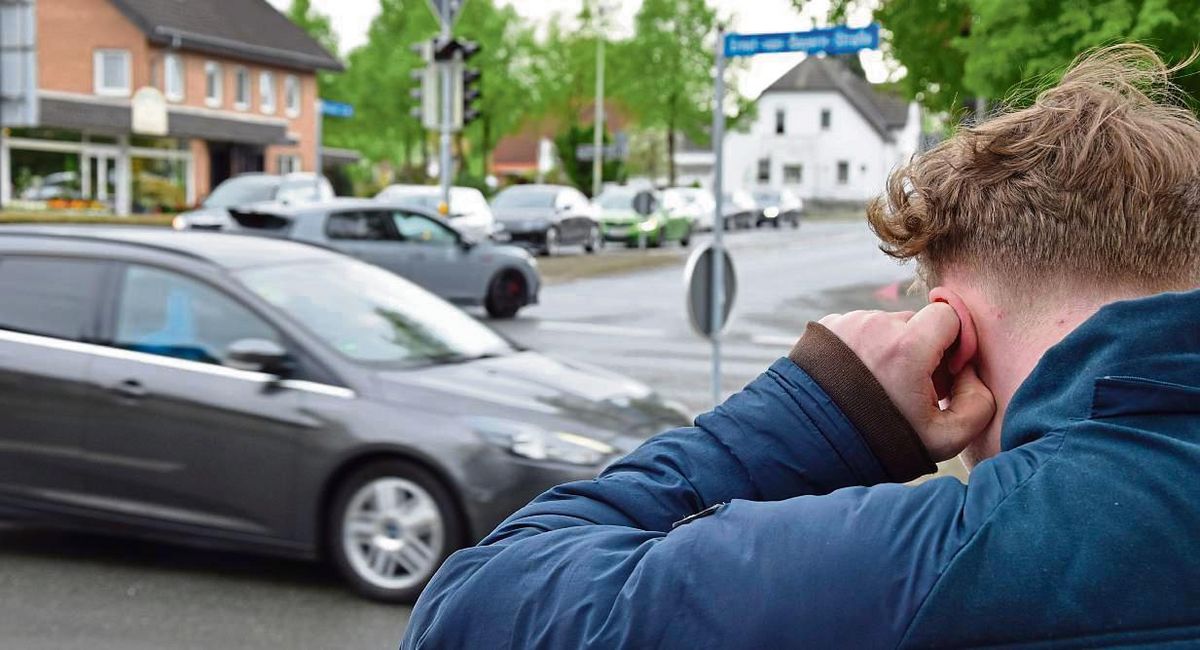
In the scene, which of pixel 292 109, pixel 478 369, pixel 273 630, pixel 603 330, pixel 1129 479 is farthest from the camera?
pixel 292 109

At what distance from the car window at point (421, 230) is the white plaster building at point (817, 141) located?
6679 cm

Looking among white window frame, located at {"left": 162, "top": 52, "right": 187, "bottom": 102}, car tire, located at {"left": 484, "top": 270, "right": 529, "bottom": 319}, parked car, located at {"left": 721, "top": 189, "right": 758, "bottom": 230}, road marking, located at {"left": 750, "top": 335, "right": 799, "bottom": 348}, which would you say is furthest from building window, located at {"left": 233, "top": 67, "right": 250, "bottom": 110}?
road marking, located at {"left": 750, "top": 335, "right": 799, "bottom": 348}

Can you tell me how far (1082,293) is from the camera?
136cm

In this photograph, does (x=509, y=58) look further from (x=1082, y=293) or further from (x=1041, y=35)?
(x=1082, y=293)

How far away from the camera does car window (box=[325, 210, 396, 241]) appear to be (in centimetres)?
1748

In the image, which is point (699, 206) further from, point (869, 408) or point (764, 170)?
point (869, 408)

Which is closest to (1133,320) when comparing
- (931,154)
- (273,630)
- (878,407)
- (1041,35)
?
(878,407)

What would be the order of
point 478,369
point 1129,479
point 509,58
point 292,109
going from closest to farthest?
point 1129,479 < point 478,369 < point 292,109 < point 509,58

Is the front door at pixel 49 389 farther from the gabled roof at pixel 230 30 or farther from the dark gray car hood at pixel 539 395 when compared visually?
the gabled roof at pixel 230 30

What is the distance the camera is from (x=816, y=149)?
8581 centimetres

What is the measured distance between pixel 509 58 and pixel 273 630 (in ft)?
200

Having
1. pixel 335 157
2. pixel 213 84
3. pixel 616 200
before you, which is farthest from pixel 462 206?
pixel 335 157

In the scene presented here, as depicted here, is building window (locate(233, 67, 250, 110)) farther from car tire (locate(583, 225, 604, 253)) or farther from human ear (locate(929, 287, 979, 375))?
human ear (locate(929, 287, 979, 375))

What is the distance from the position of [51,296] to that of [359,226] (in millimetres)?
11231
